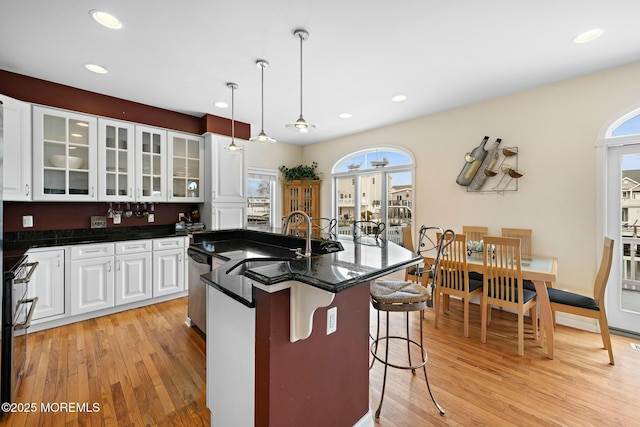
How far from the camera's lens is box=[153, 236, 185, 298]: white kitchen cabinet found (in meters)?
3.72

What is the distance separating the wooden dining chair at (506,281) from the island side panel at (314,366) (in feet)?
5.51

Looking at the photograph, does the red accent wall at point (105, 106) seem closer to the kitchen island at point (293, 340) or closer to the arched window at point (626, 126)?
the kitchen island at point (293, 340)

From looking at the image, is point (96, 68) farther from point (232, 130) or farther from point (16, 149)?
point (232, 130)

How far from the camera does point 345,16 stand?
Result: 2070 millimetres

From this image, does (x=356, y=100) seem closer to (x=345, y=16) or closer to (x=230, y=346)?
(x=345, y=16)

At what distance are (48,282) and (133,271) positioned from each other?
77 cm

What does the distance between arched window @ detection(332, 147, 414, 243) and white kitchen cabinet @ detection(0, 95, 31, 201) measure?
4376 millimetres

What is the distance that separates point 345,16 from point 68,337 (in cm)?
396

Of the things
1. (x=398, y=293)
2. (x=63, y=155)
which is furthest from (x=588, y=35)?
(x=63, y=155)

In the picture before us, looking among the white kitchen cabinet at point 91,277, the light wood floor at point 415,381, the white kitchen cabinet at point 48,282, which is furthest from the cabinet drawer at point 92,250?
the light wood floor at point 415,381

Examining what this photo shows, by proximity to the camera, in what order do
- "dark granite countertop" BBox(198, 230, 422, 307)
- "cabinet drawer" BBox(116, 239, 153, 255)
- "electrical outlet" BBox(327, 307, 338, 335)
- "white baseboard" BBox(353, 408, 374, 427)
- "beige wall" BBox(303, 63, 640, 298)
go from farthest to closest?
"cabinet drawer" BBox(116, 239, 153, 255), "beige wall" BBox(303, 63, 640, 298), "white baseboard" BBox(353, 408, 374, 427), "electrical outlet" BBox(327, 307, 338, 335), "dark granite countertop" BBox(198, 230, 422, 307)

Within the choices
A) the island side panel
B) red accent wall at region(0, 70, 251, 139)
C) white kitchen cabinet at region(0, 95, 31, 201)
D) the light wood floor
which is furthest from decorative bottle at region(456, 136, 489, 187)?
white kitchen cabinet at region(0, 95, 31, 201)

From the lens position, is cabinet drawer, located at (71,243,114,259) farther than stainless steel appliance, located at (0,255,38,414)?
Yes

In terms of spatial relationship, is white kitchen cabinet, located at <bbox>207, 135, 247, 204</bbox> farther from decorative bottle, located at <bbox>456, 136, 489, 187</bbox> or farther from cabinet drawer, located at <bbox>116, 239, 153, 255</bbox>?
decorative bottle, located at <bbox>456, 136, 489, 187</bbox>
